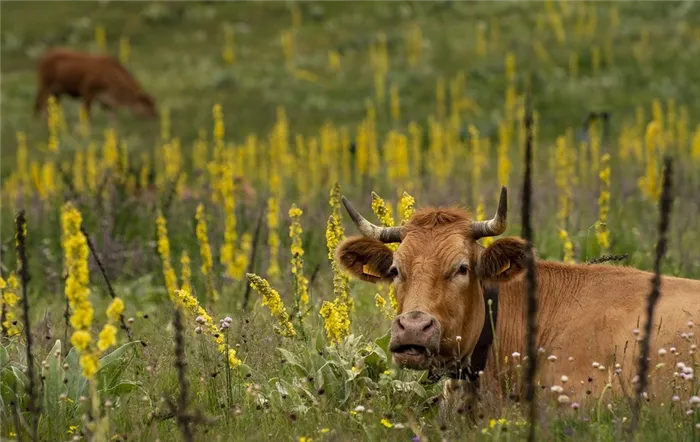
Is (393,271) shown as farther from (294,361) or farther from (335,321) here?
(294,361)

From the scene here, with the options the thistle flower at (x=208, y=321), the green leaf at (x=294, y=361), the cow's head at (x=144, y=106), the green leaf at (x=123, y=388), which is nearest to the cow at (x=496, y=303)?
the green leaf at (x=294, y=361)

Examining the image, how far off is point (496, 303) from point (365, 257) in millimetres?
845

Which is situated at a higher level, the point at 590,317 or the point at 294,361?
the point at 590,317

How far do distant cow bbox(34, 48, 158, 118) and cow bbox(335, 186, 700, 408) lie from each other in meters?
25.8

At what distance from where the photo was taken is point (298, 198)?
56.1ft

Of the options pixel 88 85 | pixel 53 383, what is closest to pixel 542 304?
pixel 53 383

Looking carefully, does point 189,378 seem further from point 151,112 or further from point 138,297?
point 151,112

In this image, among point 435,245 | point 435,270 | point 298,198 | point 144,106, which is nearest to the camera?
point 435,270

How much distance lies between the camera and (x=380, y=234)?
680 centimetres

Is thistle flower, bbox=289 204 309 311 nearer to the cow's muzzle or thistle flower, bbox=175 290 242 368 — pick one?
thistle flower, bbox=175 290 242 368

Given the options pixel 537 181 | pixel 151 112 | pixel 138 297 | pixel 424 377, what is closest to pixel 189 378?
pixel 424 377

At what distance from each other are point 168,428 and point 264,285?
91 centimetres

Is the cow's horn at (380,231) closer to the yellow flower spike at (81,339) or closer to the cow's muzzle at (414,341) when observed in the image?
the cow's muzzle at (414,341)

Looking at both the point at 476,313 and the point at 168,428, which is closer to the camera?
Answer: the point at 168,428
